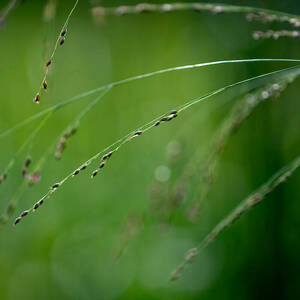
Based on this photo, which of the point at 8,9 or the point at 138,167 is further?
the point at 138,167

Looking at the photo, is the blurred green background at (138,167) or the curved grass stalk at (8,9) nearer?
the curved grass stalk at (8,9)

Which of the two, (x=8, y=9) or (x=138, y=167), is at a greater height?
(x=8, y=9)

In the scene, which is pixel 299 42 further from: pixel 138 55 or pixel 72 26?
pixel 72 26

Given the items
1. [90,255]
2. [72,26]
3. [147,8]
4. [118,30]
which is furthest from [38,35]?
[147,8]

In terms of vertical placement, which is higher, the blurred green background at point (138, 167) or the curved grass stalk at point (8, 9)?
the curved grass stalk at point (8, 9)

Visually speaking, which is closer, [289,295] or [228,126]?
[228,126]

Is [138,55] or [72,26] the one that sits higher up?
[72,26]

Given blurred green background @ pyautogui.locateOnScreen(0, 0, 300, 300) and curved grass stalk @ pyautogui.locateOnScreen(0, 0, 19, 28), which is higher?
curved grass stalk @ pyautogui.locateOnScreen(0, 0, 19, 28)

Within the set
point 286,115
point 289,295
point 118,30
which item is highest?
point 118,30
